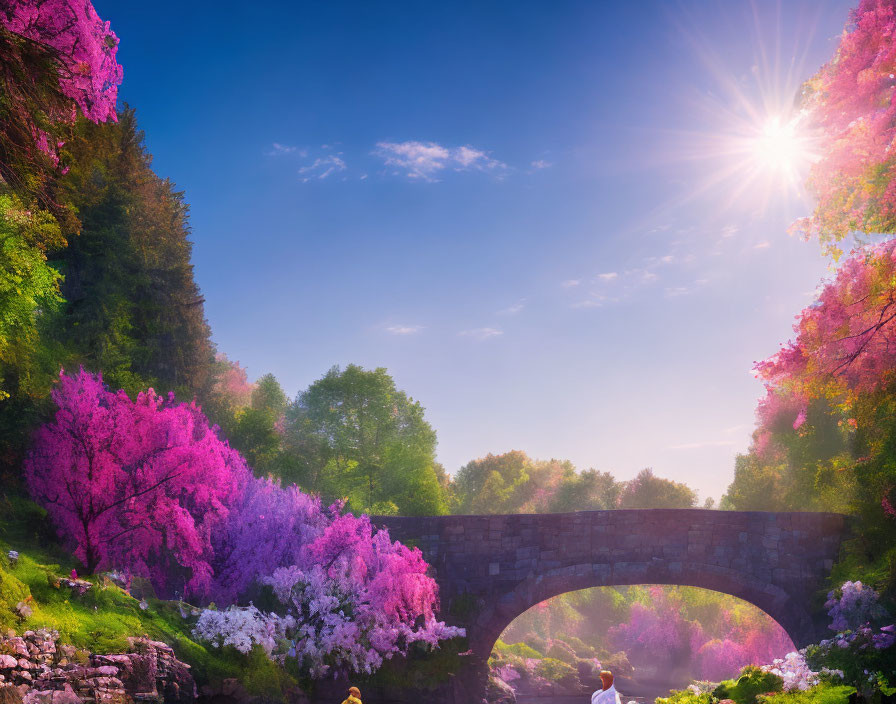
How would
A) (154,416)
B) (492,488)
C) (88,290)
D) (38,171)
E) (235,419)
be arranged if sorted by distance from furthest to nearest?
(492,488)
(235,419)
(88,290)
(154,416)
(38,171)

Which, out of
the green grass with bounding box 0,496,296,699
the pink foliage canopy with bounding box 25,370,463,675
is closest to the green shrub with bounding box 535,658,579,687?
the pink foliage canopy with bounding box 25,370,463,675

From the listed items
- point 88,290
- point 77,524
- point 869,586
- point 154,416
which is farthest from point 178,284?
point 869,586

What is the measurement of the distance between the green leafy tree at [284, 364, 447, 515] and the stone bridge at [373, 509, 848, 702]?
1129cm

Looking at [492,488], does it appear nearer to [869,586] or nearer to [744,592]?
[744,592]

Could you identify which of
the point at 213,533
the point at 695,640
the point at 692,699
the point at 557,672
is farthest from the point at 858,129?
the point at 695,640

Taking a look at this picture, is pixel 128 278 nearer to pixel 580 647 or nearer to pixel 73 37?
pixel 73 37

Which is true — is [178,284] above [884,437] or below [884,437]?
above

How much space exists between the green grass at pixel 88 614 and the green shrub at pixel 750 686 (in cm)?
1069

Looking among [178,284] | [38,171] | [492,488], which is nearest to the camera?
[38,171]

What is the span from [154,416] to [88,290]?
28.7ft

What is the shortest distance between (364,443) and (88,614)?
2473cm

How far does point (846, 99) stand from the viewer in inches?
500

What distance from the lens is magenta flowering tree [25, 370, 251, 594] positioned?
691 inches

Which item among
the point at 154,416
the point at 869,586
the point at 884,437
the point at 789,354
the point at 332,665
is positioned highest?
the point at 789,354
